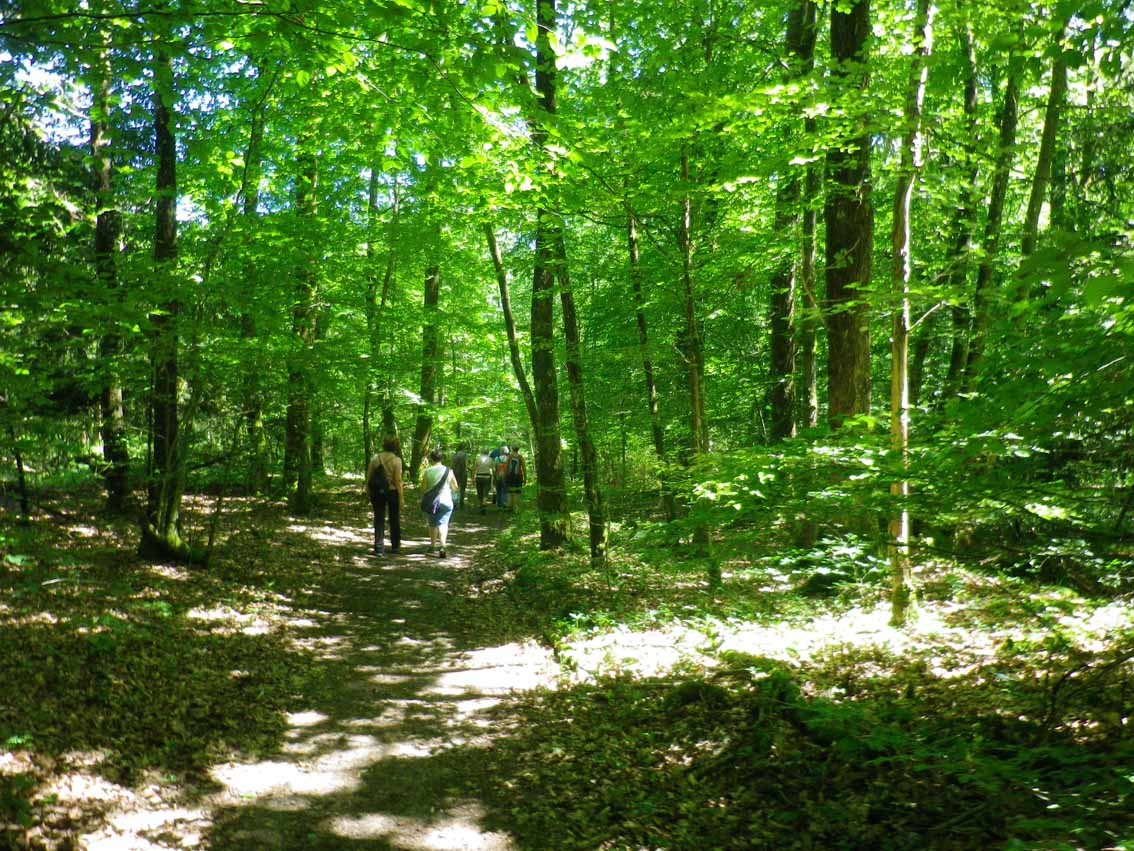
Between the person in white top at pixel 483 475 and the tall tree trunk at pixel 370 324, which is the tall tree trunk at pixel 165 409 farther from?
the person in white top at pixel 483 475

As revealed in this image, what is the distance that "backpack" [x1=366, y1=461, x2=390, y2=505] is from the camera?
12.1 meters

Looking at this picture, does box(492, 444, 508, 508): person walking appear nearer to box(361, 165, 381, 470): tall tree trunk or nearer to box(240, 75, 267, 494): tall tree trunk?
box(361, 165, 381, 470): tall tree trunk

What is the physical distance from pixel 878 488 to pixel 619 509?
1377cm

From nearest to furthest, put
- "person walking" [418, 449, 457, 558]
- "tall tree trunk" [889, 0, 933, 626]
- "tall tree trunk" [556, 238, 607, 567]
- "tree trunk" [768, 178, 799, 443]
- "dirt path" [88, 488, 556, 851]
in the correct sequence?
"dirt path" [88, 488, 556, 851] < "tall tree trunk" [889, 0, 933, 626] < "tall tree trunk" [556, 238, 607, 567] < "tree trunk" [768, 178, 799, 443] < "person walking" [418, 449, 457, 558]

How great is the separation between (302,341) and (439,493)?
381 cm

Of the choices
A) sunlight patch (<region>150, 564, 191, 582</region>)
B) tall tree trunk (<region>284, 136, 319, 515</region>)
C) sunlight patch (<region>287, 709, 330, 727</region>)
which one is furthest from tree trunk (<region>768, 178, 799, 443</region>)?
sunlight patch (<region>150, 564, 191, 582</region>)

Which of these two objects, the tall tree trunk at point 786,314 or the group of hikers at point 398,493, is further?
the group of hikers at point 398,493

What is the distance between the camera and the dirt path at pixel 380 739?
430 centimetres

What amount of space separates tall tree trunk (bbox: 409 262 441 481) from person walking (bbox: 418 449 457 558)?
201 cm

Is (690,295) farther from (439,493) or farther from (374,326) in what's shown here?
(374,326)

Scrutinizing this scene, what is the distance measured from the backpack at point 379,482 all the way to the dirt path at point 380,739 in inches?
79.5

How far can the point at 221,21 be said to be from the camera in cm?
482

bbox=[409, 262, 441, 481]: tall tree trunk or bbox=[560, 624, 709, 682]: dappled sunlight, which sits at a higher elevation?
bbox=[409, 262, 441, 481]: tall tree trunk

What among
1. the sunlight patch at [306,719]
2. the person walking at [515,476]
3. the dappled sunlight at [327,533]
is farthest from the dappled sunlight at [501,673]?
the person walking at [515,476]
